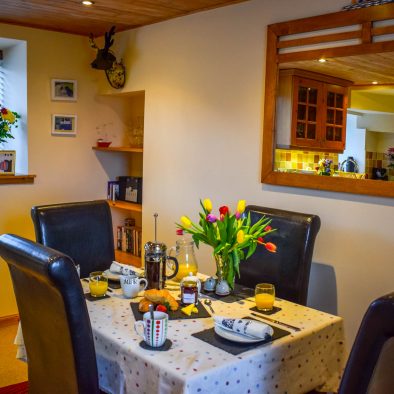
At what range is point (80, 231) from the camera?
2869 mm

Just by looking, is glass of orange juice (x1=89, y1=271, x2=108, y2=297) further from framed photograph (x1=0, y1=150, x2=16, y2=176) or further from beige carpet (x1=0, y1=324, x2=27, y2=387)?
framed photograph (x1=0, y1=150, x2=16, y2=176)

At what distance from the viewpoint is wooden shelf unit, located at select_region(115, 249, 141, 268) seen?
14.1 ft

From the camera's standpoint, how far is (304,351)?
74.0 inches

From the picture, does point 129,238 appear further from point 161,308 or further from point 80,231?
point 161,308

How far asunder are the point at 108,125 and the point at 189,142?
3.97ft

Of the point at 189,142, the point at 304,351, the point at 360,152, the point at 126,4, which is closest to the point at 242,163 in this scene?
the point at 189,142

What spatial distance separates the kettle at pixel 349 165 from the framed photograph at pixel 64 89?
8.16ft

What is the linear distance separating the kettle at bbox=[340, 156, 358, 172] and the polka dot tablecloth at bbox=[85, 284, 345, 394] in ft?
2.85

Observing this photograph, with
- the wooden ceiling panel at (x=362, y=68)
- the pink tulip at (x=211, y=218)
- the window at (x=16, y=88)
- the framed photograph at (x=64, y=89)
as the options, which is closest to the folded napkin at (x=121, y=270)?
the pink tulip at (x=211, y=218)

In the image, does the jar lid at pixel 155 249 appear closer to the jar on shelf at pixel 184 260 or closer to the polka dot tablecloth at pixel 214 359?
the jar on shelf at pixel 184 260

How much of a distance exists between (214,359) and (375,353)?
63 cm

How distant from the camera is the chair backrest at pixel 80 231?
9.01 ft

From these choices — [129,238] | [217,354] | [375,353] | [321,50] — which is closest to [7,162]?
[129,238]

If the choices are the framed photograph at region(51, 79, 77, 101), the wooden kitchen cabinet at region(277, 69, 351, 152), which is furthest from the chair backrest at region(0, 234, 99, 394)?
the framed photograph at region(51, 79, 77, 101)
